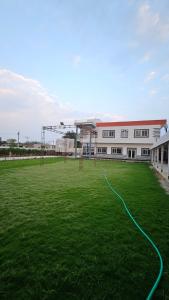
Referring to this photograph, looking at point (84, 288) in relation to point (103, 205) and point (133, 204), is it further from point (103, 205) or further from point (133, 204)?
point (133, 204)

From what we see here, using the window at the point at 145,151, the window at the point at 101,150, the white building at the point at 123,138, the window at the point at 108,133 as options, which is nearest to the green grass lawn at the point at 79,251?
the white building at the point at 123,138

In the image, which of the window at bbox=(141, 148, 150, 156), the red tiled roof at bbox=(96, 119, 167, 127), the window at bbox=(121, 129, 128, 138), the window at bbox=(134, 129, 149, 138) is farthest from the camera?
the window at bbox=(121, 129, 128, 138)

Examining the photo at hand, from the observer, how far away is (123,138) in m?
27.8

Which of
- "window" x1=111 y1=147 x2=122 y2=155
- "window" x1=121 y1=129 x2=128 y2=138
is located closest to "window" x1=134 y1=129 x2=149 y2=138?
"window" x1=121 y1=129 x2=128 y2=138

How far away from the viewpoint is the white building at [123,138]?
25584 millimetres

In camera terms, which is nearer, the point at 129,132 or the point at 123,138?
the point at 129,132

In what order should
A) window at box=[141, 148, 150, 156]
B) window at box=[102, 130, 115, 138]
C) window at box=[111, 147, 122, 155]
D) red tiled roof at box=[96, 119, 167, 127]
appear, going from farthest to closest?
window at box=[102, 130, 115, 138] < window at box=[111, 147, 122, 155] < window at box=[141, 148, 150, 156] < red tiled roof at box=[96, 119, 167, 127]

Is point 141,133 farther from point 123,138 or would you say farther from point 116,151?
point 116,151

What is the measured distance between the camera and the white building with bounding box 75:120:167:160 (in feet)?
83.9

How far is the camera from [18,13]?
1003 cm

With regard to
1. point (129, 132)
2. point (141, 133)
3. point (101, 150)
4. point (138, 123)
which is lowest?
point (101, 150)

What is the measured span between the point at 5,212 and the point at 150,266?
11.3 feet

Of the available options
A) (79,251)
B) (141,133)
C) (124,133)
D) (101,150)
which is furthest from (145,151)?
(79,251)

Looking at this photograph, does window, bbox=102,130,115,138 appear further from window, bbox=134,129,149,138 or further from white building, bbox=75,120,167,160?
window, bbox=134,129,149,138
